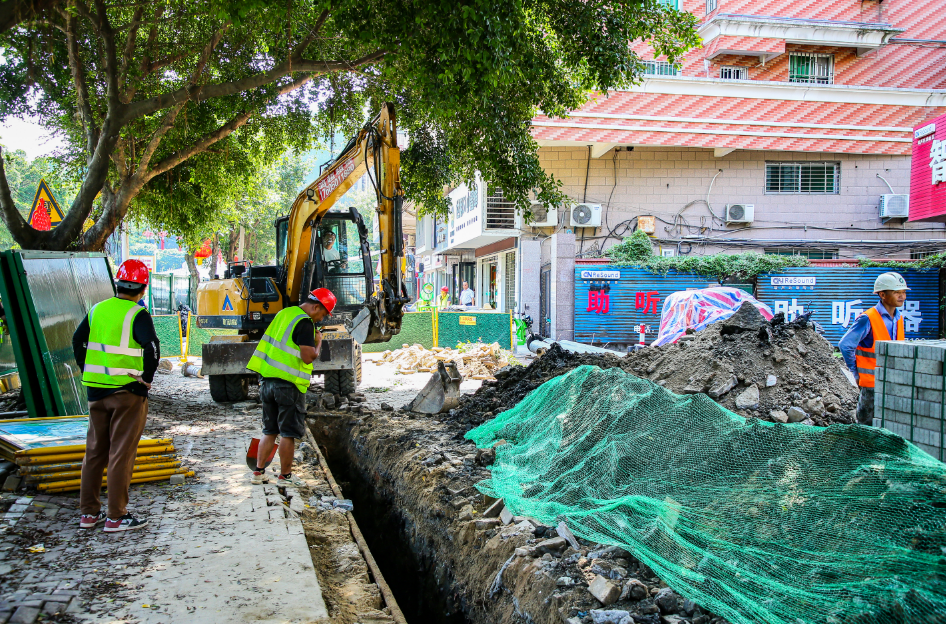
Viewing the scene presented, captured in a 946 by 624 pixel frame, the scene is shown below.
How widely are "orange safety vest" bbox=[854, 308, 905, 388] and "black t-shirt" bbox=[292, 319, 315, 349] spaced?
4.75 m

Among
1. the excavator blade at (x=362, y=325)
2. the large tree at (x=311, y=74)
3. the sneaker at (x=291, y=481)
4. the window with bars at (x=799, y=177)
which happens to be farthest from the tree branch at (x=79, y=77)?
the window with bars at (x=799, y=177)

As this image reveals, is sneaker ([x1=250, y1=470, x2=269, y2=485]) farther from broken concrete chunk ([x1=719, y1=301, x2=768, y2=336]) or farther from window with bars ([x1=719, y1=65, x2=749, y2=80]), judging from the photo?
window with bars ([x1=719, y1=65, x2=749, y2=80])

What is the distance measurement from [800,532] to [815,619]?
24.8 inches

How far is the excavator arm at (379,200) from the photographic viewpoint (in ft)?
26.2

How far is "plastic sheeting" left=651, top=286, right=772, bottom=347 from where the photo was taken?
12.3 metres

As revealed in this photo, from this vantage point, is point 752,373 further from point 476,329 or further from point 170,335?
point 170,335

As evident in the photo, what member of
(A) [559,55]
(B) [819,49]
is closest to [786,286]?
(B) [819,49]

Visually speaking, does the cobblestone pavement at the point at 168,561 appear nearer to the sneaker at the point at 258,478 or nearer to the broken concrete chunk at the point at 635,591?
the sneaker at the point at 258,478

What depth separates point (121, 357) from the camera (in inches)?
168

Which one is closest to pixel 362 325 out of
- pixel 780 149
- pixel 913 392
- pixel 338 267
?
pixel 338 267

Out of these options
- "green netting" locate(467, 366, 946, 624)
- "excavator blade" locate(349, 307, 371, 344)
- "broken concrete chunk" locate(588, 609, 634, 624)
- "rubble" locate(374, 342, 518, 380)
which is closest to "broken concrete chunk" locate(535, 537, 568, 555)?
"green netting" locate(467, 366, 946, 624)

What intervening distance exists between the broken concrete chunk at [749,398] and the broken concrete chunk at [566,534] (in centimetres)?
338

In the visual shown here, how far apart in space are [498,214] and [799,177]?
30.4ft

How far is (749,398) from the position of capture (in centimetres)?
664
